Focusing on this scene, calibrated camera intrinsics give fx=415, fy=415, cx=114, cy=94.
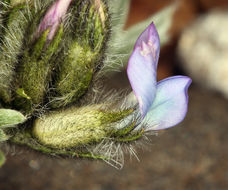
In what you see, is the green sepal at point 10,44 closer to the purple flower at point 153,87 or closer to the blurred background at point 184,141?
the purple flower at point 153,87

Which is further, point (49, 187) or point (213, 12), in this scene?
point (213, 12)

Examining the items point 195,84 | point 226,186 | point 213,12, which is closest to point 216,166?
point 226,186

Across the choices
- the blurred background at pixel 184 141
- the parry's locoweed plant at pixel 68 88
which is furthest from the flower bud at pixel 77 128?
the blurred background at pixel 184 141

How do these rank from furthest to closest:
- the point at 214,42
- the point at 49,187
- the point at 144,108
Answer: the point at 214,42 → the point at 49,187 → the point at 144,108

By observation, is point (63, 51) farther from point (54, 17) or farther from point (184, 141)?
point (184, 141)

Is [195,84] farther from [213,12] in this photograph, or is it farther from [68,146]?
[68,146]

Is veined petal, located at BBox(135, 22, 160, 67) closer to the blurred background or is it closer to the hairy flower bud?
the hairy flower bud
